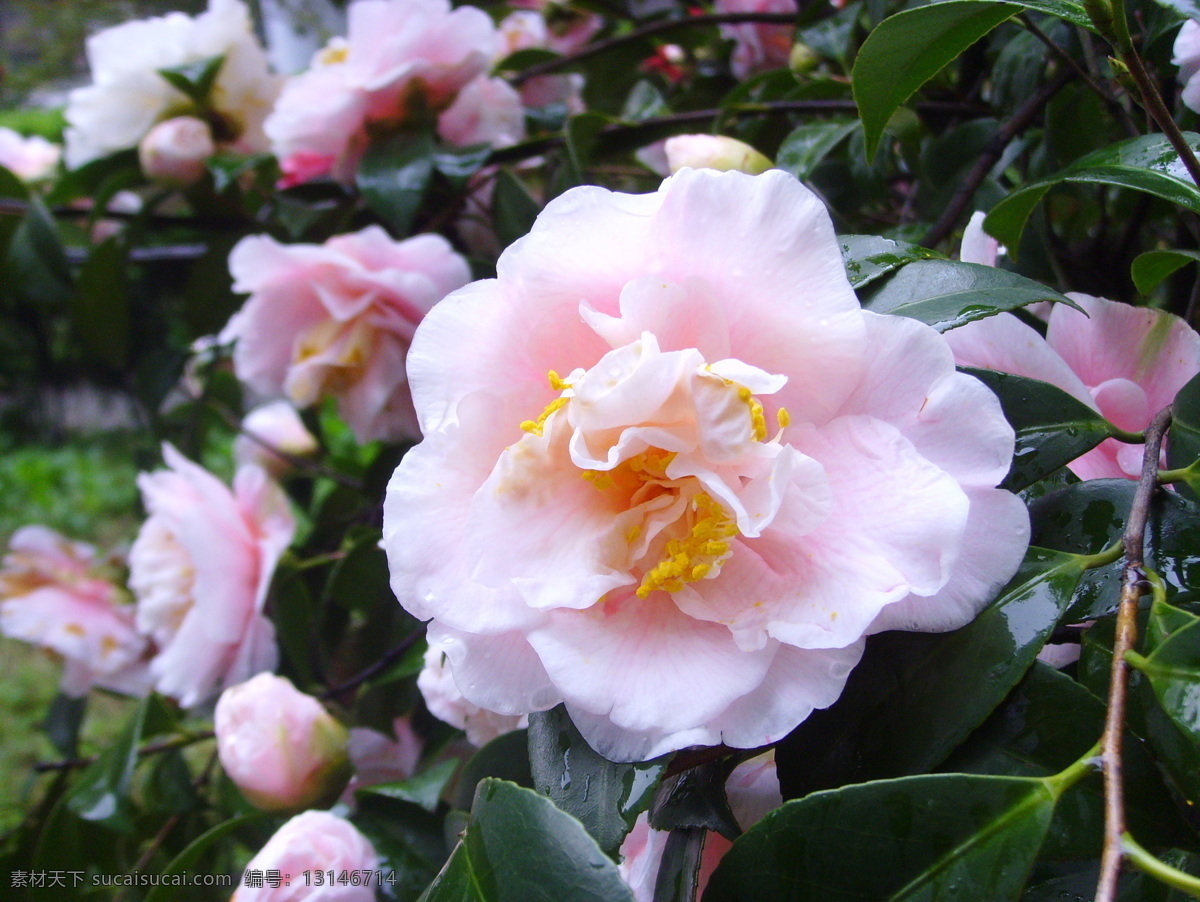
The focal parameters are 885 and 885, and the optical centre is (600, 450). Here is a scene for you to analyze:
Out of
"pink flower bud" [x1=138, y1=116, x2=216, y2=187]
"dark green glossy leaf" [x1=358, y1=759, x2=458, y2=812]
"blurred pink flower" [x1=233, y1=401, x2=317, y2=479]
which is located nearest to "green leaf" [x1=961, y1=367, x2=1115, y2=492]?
"dark green glossy leaf" [x1=358, y1=759, x2=458, y2=812]

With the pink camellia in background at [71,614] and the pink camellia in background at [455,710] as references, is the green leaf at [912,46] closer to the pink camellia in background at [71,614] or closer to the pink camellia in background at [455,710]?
the pink camellia in background at [455,710]

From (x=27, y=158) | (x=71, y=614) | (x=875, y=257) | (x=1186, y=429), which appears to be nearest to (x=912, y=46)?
(x=875, y=257)

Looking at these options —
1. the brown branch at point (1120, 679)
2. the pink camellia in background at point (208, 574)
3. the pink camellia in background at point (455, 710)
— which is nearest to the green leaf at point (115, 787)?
the pink camellia in background at point (208, 574)

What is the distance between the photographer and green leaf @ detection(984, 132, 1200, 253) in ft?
1.25

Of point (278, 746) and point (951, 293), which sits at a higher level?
point (951, 293)

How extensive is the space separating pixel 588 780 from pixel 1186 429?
11.4 inches

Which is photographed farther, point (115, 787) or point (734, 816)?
point (115, 787)

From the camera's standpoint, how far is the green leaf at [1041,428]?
0.37 meters

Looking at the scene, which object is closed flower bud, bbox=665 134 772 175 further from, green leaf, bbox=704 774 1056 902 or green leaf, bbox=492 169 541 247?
green leaf, bbox=704 774 1056 902

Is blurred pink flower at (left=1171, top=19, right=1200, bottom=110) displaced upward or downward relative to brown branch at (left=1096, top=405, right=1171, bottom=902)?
upward

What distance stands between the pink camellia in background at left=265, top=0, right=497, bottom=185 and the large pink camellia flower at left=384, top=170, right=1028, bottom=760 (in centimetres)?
49

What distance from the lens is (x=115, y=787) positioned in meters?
0.73

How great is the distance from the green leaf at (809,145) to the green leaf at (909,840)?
38 cm

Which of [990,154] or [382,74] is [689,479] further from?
[382,74]
